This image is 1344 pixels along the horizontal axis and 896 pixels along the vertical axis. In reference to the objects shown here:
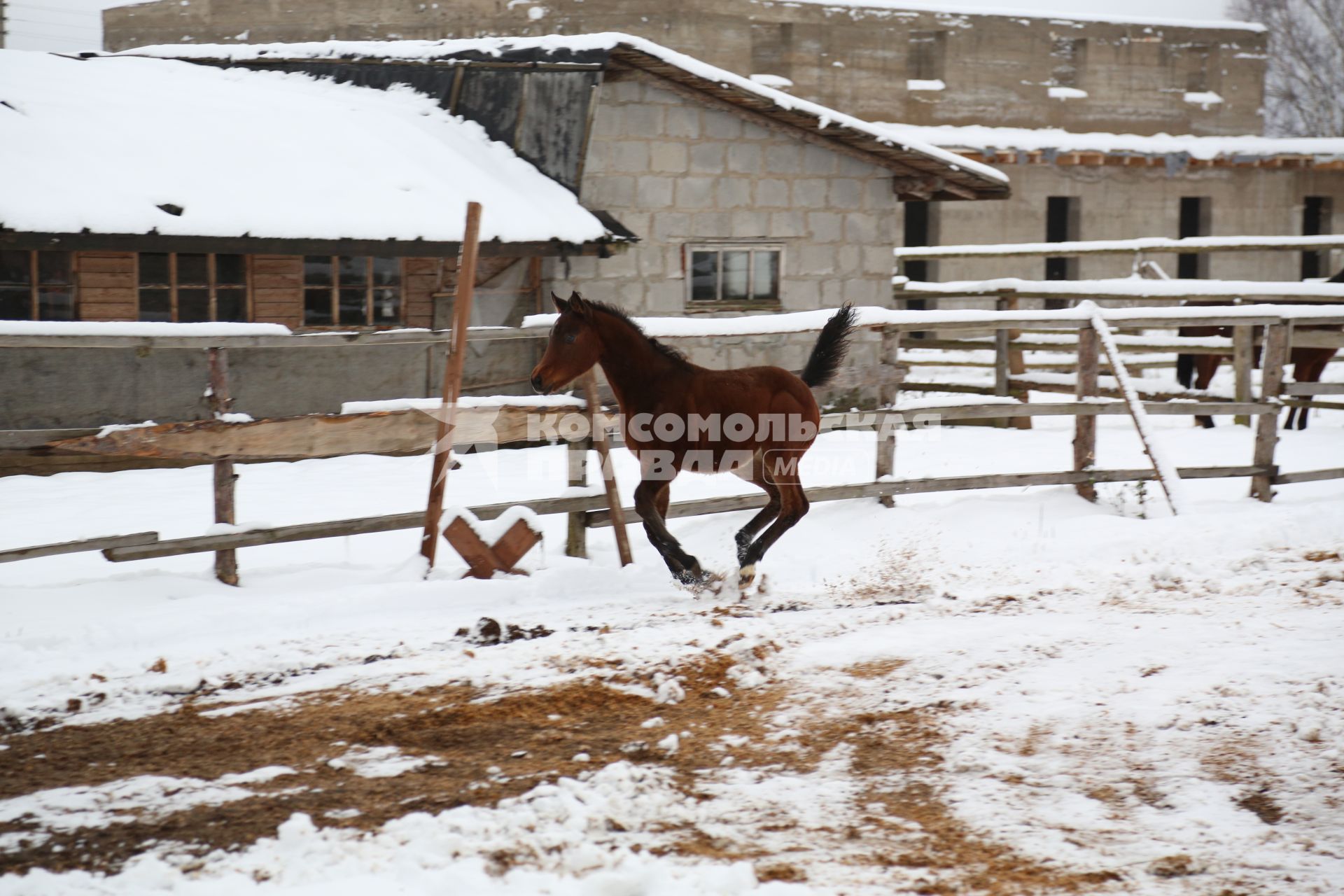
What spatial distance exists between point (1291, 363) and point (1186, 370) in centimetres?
122

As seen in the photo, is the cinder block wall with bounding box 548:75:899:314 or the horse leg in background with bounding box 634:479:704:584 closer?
the horse leg in background with bounding box 634:479:704:584

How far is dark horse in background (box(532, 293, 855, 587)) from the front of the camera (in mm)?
6152

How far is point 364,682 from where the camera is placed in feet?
15.7

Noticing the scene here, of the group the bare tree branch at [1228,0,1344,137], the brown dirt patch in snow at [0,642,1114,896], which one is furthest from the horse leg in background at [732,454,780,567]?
the bare tree branch at [1228,0,1344,137]

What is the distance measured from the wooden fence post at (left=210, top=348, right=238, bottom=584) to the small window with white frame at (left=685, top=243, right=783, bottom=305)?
7.72 m

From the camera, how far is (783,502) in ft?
21.5

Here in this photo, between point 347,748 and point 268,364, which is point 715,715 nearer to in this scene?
point 347,748

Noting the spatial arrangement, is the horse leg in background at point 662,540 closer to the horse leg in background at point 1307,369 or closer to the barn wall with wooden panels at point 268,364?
the barn wall with wooden panels at point 268,364

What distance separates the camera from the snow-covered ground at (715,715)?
10.8 ft

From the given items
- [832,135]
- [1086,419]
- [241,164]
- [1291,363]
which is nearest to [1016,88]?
[832,135]

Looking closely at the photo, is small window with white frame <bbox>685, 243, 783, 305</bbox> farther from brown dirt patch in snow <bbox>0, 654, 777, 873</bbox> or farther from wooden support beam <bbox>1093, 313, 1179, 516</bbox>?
brown dirt patch in snow <bbox>0, 654, 777, 873</bbox>

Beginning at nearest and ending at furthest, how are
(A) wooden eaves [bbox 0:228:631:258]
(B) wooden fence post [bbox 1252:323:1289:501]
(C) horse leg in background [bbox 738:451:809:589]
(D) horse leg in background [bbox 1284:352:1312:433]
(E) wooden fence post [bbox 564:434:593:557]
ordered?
1. (C) horse leg in background [bbox 738:451:809:589]
2. (E) wooden fence post [bbox 564:434:593:557]
3. (B) wooden fence post [bbox 1252:323:1289:501]
4. (A) wooden eaves [bbox 0:228:631:258]
5. (D) horse leg in background [bbox 1284:352:1312:433]

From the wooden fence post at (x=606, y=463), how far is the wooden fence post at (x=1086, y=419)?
3588mm

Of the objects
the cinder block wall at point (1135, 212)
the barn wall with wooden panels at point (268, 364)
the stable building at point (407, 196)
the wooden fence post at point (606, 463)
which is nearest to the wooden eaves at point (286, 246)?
the stable building at point (407, 196)
